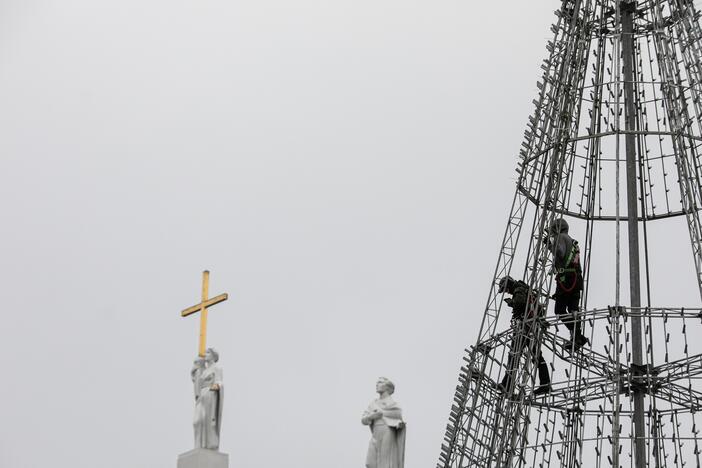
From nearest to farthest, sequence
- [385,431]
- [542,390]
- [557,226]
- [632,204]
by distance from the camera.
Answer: [385,431] → [542,390] → [557,226] → [632,204]

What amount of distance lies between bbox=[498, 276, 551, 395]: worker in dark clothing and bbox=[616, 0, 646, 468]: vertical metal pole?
218 centimetres

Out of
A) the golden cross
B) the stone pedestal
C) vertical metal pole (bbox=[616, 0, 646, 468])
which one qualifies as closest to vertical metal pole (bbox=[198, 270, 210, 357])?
the golden cross

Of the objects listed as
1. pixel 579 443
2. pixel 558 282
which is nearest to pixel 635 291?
pixel 558 282

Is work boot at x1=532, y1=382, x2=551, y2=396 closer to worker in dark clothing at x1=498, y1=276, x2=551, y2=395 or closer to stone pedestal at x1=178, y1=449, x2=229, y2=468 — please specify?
worker in dark clothing at x1=498, y1=276, x2=551, y2=395

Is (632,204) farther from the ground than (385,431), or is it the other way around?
(632,204)

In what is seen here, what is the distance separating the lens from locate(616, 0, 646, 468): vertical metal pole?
4656 cm

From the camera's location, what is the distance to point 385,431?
42.5 meters

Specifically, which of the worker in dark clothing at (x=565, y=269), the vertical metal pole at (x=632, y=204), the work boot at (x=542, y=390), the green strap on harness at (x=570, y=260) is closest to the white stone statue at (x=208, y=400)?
the work boot at (x=542, y=390)

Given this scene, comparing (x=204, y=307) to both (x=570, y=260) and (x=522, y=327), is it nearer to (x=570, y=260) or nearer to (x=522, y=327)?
(x=522, y=327)

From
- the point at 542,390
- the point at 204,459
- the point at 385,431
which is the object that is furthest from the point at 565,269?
the point at 204,459

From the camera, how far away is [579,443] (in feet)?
147

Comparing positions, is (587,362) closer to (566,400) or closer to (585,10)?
(566,400)

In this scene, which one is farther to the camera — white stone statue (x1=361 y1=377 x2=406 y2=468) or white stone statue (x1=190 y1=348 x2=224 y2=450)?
white stone statue (x1=190 y1=348 x2=224 y2=450)

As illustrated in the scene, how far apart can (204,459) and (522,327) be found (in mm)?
8527
